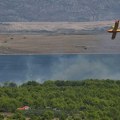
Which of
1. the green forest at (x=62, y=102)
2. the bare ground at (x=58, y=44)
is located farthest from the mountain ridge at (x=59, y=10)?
the green forest at (x=62, y=102)

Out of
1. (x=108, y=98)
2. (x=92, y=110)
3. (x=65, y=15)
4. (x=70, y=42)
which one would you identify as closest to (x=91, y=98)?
(x=108, y=98)

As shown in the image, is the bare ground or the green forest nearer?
the green forest

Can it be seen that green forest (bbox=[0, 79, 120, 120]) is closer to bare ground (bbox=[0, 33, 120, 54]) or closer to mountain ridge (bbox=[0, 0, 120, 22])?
bare ground (bbox=[0, 33, 120, 54])

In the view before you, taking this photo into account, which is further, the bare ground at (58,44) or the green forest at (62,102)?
the bare ground at (58,44)

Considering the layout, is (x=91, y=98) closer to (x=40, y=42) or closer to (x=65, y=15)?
(x=40, y=42)

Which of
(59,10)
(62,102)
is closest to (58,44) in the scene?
(59,10)

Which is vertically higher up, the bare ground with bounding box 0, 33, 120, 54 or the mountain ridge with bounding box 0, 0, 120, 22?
the bare ground with bounding box 0, 33, 120, 54

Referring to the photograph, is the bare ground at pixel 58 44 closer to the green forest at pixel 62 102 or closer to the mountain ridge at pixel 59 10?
the mountain ridge at pixel 59 10

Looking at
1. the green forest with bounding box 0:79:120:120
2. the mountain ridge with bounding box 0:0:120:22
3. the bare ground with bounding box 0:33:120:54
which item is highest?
the green forest with bounding box 0:79:120:120

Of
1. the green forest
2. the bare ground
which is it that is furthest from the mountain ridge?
the green forest
